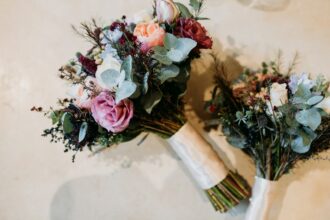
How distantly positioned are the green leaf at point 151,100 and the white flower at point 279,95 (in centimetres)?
33

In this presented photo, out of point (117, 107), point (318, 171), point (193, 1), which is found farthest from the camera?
point (318, 171)

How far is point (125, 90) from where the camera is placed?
849mm

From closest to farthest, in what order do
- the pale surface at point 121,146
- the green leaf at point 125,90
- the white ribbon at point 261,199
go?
→ the green leaf at point 125,90 → the white ribbon at point 261,199 → the pale surface at point 121,146

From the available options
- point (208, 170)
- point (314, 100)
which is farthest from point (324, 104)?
point (208, 170)

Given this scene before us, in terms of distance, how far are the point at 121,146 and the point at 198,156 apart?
1.03 feet

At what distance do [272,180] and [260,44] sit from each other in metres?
0.50

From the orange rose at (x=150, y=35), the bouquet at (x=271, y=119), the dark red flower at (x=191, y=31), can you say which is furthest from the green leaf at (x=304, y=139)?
the orange rose at (x=150, y=35)

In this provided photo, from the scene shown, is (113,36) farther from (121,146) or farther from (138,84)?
(121,146)

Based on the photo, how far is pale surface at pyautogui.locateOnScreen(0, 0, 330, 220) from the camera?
1.22 m

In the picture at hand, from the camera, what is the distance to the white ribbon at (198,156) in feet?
3.55

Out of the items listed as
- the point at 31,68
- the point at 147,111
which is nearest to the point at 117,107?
the point at 147,111

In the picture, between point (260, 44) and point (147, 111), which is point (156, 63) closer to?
point (147, 111)

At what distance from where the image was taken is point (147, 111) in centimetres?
94

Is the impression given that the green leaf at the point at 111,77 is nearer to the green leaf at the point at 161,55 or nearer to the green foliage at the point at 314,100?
the green leaf at the point at 161,55
